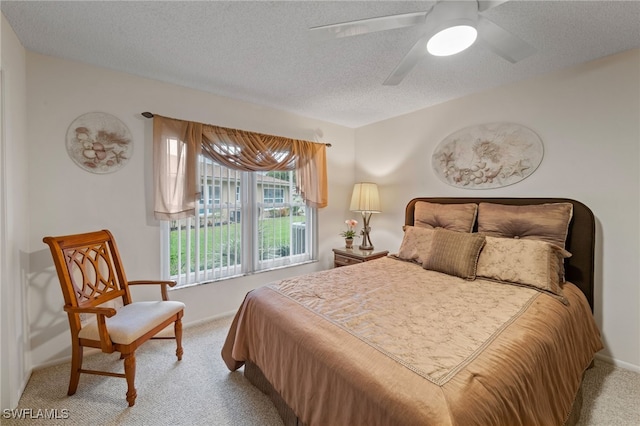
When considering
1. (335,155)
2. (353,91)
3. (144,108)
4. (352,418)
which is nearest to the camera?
(352,418)

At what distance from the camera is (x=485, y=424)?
90cm

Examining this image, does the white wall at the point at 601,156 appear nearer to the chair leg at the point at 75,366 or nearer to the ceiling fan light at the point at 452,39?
the ceiling fan light at the point at 452,39

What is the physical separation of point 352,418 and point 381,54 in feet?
7.43

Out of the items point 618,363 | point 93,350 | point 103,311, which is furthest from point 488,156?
point 93,350

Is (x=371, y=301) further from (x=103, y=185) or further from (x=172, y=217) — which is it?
(x=103, y=185)

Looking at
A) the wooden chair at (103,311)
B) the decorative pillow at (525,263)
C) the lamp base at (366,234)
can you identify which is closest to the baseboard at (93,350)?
the wooden chair at (103,311)

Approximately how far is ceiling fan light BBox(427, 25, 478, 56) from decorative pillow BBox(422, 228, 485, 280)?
4.82ft

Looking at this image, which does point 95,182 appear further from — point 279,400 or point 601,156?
point 601,156

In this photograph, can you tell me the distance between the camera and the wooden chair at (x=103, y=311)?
1.66 meters

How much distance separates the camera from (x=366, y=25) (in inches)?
51.7

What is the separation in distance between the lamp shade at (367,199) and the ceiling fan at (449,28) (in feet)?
6.98

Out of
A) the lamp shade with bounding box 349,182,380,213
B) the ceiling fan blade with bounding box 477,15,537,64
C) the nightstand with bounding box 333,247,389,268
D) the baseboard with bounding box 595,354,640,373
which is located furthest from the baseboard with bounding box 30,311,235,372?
the baseboard with bounding box 595,354,640,373

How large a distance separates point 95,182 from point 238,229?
1.35 m

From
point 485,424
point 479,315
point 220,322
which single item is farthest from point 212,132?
point 485,424
